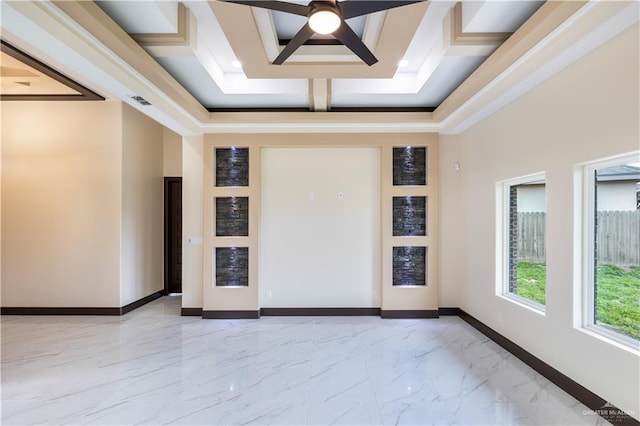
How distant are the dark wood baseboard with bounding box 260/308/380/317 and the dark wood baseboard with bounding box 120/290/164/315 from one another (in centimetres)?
220

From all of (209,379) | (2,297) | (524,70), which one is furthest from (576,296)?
(2,297)

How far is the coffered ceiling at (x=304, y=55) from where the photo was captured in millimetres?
2328

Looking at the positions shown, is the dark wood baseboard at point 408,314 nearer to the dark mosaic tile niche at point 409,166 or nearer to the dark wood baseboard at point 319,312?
the dark wood baseboard at point 319,312

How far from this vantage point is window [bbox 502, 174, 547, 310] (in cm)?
337

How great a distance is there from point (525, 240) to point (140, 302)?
5927 millimetres

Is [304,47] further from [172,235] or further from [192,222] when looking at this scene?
[172,235]

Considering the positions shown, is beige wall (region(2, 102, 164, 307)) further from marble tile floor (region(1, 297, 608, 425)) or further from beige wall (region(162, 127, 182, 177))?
beige wall (region(162, 127, 182, 177))

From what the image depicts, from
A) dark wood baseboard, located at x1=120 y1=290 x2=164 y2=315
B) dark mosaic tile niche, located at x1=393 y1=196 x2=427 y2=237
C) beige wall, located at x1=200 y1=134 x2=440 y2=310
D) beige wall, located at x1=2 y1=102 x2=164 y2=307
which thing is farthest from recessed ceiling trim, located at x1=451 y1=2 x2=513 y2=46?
dark wood baseboard, located at x1=120 y1=290 x2=164 y2=315

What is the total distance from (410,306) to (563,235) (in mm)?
2563

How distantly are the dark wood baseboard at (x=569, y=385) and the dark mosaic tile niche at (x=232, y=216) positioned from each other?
3750 mm

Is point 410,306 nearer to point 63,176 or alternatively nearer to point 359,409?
Result: point 359,409

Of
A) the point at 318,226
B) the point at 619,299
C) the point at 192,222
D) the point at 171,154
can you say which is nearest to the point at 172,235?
the point at 171,154

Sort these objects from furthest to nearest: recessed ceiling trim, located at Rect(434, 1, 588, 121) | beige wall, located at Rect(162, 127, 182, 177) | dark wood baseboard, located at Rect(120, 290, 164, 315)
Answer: beige wall, located at Rect(162, 127, 182, 177)
dark wood baseboard, located at Rect(120, 290, 164, 315)
recessed ceiling trim, located at Rect(434, 1, 588, 121)

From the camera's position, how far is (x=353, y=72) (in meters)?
3.42
